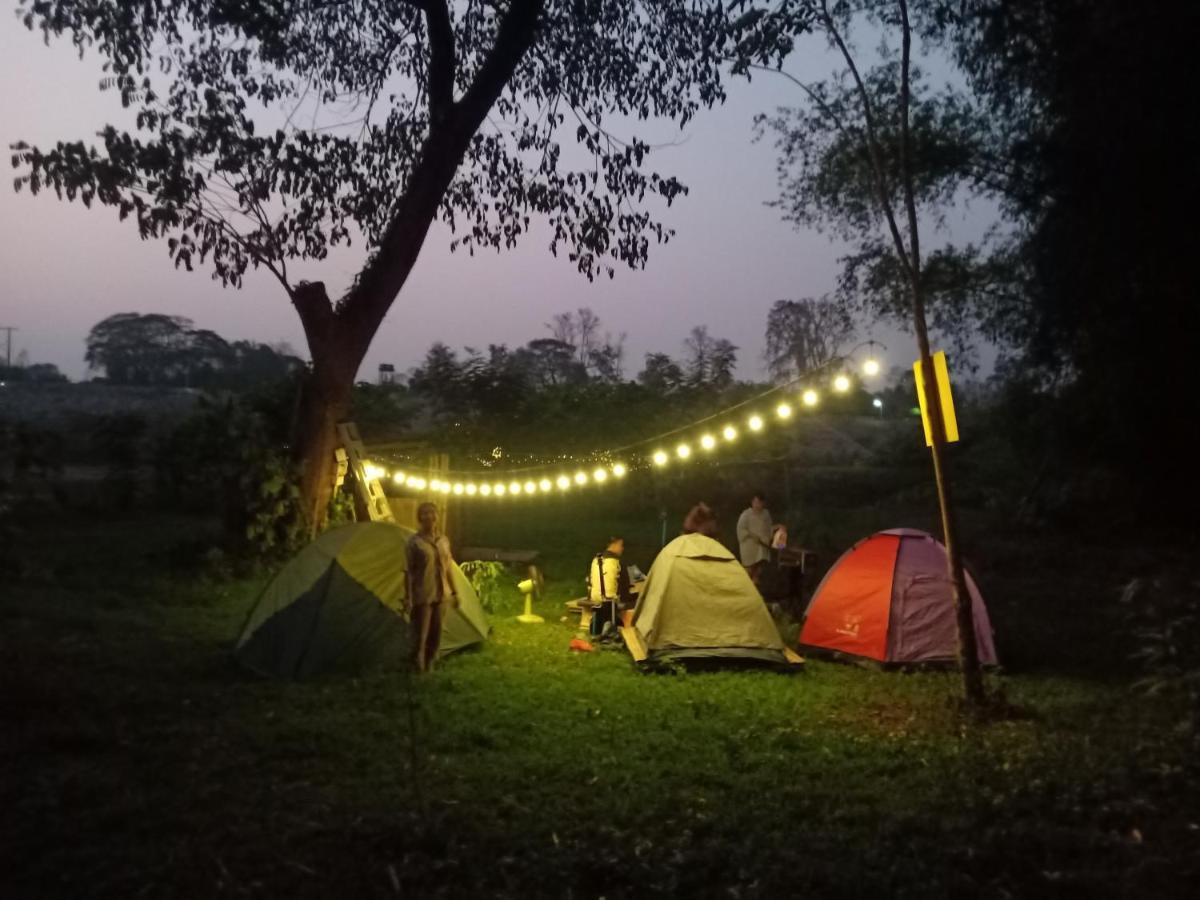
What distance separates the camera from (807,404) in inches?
403

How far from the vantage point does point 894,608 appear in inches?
428

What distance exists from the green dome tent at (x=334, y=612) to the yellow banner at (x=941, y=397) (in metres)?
5.09

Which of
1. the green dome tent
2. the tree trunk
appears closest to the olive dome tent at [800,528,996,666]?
the green dome tent

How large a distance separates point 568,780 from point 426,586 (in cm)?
327

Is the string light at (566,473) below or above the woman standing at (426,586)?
above

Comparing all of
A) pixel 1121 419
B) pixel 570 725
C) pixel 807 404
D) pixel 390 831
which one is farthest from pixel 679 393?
pixel 390 831

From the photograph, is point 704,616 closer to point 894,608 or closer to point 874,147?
point 894,608

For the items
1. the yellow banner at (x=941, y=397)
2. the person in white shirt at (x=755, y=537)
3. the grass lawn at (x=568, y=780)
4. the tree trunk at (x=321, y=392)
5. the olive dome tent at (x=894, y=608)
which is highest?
the tree trunk at (x=321, y=392)

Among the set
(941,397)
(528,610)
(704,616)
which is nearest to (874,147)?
(941,397)

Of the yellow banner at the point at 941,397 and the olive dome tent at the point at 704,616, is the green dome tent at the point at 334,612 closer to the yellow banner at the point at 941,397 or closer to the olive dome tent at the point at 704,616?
the olive dome tent at the point at 704,616

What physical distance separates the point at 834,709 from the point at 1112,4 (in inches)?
382

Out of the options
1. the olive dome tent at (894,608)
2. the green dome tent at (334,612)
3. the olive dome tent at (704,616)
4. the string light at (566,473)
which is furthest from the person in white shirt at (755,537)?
the green dome tent at (334,612)

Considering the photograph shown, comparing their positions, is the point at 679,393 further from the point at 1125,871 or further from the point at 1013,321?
the point at 1125,871

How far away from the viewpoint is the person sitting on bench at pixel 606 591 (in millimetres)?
12344
